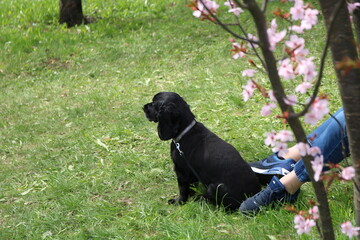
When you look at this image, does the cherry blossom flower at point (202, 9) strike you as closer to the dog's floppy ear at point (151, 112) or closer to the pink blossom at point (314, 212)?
the pink blossom at point (314, 212)

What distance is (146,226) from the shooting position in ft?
10.8

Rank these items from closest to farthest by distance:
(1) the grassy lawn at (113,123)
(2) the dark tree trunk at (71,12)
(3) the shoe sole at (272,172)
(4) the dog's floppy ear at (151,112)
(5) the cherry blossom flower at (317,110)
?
(5) the cherry blossom flower at (317,110) → (1) the grassy lawn at (113,123) → (3) the shoe sole at (272,172) → (4) the dog's floppy ear at (151,112) → (2) the dark tree trunk at (71,12)

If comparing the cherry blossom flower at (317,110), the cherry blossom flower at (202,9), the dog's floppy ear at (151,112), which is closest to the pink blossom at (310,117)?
the cherry blossom flower at (317,110)

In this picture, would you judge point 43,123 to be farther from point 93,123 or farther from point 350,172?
point 350,172

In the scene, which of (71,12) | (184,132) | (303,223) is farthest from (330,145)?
(71,12)

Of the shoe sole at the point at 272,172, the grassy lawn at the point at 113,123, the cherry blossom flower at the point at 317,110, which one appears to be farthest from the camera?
the shoe sole at the point at 272,172

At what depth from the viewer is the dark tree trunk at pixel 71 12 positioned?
35.8 ft

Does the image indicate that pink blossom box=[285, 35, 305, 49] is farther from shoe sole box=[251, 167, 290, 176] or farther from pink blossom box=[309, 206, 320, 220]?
shoe sole box=[251, 167, 290, 176]

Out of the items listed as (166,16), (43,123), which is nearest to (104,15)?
(166,16)

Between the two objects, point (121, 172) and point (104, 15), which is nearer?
point (121, 172)

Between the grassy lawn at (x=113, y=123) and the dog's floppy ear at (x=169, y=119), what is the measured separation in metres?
0.58

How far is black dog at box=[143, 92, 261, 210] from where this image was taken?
11.2 ft

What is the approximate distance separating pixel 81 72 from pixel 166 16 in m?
3.44

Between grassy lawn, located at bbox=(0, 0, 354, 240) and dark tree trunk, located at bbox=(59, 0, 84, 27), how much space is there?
31cm
